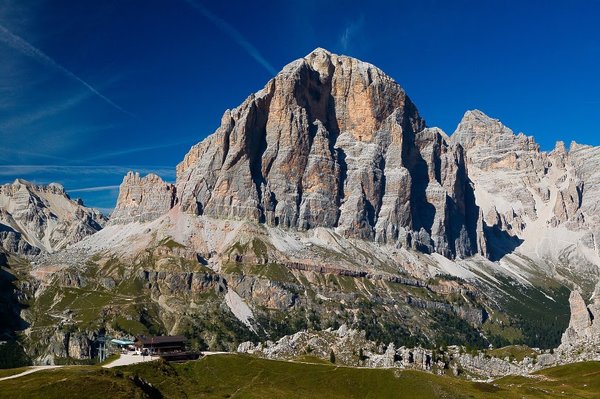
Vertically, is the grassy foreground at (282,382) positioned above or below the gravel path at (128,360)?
below

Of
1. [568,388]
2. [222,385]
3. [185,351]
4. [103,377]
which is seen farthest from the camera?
[185,351]

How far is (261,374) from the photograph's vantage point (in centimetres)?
18175

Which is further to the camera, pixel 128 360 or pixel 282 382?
pixel 128 360

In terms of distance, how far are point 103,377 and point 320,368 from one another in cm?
6953

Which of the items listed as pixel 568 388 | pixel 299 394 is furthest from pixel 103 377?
pixel 568 388

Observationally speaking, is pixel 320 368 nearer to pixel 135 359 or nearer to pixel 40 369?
pixel 135 359

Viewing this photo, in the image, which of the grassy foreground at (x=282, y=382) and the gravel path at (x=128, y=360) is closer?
the grassy foreground at (x=282, y=382)

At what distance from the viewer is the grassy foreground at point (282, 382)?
147 metres

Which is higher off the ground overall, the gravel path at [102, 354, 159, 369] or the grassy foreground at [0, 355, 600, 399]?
the gravel path at [102, 354, 159, 369]

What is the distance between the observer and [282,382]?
176 meters

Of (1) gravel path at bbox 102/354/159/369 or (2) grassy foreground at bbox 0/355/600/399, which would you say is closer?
(2) grassy foreground at bbox 0/355/600/399

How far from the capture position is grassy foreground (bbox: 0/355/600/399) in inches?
5802

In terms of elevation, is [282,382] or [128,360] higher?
[128,360]

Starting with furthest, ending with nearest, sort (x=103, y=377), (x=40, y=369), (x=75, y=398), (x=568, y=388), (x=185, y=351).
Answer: (x=185, y=351) → (x=568, y=388) → (x=40, y=369) → (x=103, y=377) → (x=75, y=398)
